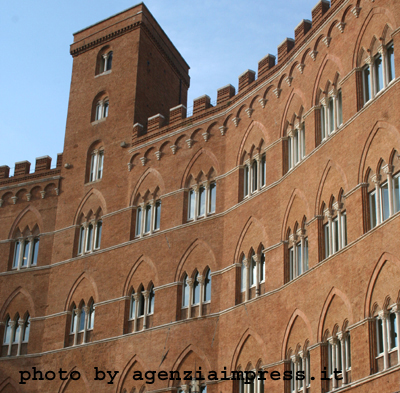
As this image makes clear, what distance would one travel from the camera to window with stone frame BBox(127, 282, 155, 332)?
95.0ft

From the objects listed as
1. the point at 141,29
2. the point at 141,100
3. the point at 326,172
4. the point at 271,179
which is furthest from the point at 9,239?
the point at 326,172

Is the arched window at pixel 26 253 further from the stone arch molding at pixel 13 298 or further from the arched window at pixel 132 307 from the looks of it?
the arched window at pixel 132 307

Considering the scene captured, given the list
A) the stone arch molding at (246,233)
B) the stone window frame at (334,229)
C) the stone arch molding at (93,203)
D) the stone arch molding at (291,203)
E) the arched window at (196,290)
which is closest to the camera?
the stone window frame at (334,229)

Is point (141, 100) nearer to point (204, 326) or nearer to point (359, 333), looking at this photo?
point (204, 326)

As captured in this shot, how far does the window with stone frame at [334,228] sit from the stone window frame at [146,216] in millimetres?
8859

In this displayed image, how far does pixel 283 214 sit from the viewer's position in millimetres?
25453

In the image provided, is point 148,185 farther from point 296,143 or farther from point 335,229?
point 335,229

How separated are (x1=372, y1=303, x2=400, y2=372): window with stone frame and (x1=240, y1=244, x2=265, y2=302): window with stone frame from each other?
20.4ft

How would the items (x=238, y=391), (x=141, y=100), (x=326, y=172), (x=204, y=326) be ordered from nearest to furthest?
(x=326, y=172), (x=238, y=391), (x=204, y=326), (x=141, y=100)

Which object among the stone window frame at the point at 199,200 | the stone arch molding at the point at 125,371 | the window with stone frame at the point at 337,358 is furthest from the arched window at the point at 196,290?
the window with stone frame at the point at 337,358

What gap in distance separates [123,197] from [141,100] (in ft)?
14.9

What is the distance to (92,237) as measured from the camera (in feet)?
106

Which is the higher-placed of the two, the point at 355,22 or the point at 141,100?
the point at 141,100

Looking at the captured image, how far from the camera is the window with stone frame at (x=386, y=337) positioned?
62.8ft
